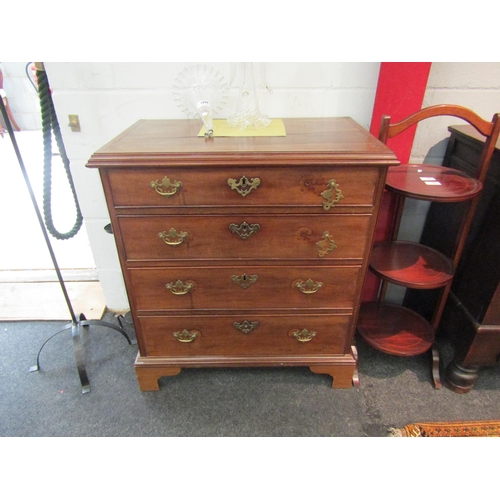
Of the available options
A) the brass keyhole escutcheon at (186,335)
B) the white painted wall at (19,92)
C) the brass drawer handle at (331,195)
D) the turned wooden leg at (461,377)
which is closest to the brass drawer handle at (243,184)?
the brass drawer handle at (331,195)

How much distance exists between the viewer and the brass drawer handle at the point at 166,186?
1029 mm

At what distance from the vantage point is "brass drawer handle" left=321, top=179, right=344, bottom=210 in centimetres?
104

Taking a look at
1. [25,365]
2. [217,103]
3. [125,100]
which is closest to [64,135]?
[125,100]

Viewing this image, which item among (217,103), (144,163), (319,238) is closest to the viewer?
(144,163)

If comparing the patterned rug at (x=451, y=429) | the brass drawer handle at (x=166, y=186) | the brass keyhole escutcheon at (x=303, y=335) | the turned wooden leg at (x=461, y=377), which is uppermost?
the brass drawer handle at (x=166, y=186)

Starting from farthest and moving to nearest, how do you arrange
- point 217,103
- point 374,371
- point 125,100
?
point 374,371 < point 125,100 < point 217,103

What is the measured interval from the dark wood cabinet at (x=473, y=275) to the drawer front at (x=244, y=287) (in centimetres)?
53

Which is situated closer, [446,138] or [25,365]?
[446,138]

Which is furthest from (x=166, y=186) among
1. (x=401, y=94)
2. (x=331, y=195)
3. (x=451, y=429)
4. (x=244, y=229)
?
(x=451, y=429)

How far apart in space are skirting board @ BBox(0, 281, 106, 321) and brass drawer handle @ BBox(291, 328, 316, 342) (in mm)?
1155

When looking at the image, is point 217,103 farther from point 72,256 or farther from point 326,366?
point 72,256

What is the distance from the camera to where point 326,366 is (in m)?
1.42

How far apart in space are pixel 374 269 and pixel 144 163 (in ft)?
3.15

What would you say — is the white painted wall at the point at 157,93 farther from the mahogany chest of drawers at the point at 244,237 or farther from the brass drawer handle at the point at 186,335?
the brass drawer handle at the point at 186,335
